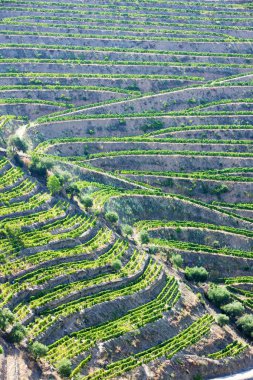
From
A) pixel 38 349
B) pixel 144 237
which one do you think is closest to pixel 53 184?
pixel 144 237

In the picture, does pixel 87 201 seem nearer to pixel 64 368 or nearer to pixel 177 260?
pixel 177 260

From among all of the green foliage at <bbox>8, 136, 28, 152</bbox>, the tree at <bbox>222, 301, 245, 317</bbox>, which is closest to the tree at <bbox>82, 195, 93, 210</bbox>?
the green foliage at <bbox>8, 136, 28, 152</bbox>

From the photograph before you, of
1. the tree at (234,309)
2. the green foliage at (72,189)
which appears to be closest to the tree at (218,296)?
the tree at (234,309)

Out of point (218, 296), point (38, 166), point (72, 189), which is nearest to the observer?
point (218, 296)

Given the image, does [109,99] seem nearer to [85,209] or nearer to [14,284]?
[85,209]

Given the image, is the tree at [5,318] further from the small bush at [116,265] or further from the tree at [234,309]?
the tree at [234,309]

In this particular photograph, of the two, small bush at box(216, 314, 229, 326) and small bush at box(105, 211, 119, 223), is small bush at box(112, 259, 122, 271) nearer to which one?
small bush at box(105, 211, 119, 223)

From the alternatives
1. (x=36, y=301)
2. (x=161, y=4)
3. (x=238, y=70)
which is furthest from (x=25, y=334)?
(x=161, y=4)

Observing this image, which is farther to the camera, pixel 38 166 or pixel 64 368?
pixel 38 166
